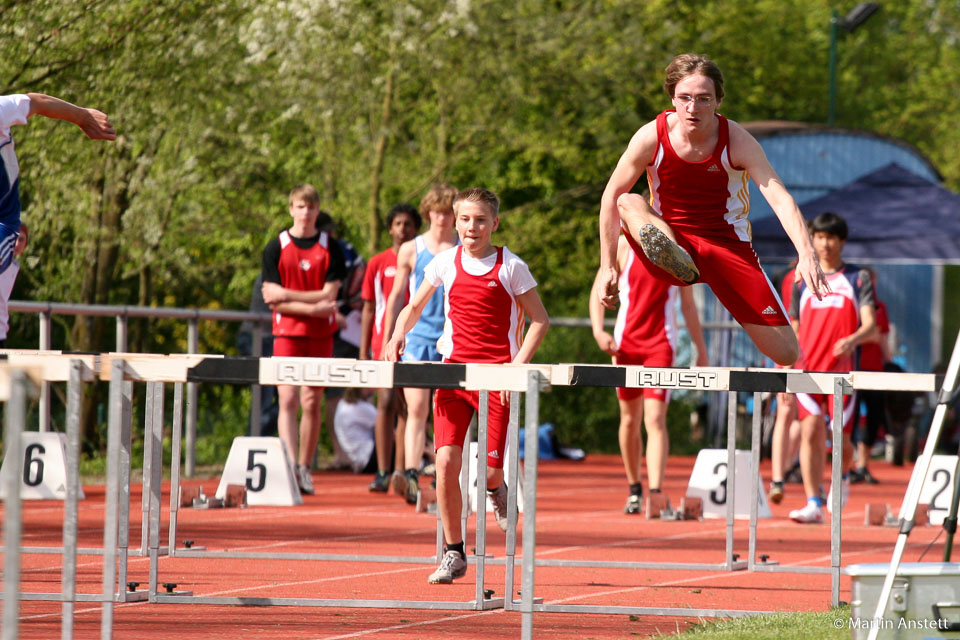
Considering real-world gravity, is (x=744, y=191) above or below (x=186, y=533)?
above

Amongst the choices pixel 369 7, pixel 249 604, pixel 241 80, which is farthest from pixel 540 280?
pixel 249 604

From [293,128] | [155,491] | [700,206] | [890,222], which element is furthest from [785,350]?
[293,128]

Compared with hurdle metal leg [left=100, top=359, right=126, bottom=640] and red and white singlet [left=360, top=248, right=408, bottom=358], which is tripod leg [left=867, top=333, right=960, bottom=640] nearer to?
hurdle metal leg [left=100, top=359, right=126, bottom=640]

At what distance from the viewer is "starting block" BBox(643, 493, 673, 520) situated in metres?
9.94

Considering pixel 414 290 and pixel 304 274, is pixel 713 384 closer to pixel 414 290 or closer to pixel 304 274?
pixel 414 290

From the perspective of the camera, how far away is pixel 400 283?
9148 mm

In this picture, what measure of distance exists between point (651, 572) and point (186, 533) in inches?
121

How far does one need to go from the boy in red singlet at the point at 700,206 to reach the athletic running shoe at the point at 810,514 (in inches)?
143

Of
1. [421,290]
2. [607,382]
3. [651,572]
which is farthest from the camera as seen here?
[651,572]

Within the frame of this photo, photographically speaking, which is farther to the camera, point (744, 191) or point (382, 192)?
point (382, 192)

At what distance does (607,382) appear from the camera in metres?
5.08

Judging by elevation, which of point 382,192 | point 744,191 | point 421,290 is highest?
point 382,192

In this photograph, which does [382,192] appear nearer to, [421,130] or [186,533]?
[421,130]

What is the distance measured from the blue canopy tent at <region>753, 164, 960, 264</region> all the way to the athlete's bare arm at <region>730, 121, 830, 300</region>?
9331 millimetres
